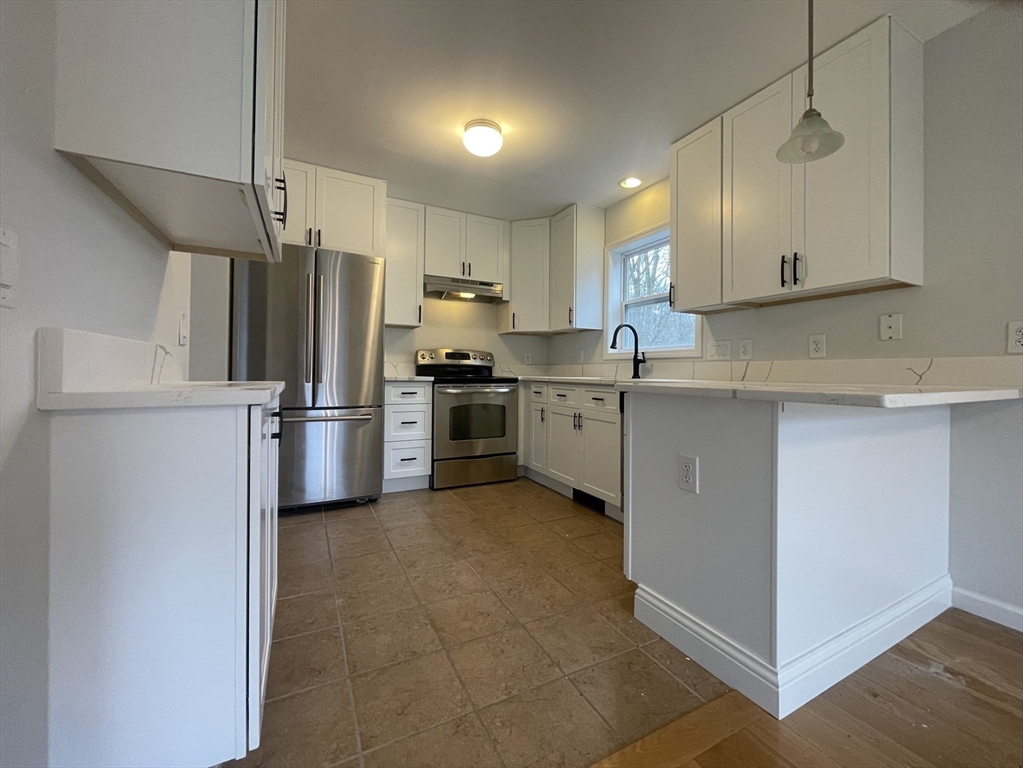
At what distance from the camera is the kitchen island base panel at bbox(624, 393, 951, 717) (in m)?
1.15

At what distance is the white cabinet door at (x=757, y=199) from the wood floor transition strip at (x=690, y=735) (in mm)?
1762

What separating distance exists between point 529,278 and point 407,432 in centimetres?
185

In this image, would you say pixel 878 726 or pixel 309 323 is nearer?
pixel 878 726

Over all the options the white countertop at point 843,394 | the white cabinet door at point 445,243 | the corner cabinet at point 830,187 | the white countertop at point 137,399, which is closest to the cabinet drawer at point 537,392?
the white cabinet door at point 445,243

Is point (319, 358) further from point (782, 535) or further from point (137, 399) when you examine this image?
point (782, 535)

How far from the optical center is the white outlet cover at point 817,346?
81.4 inches

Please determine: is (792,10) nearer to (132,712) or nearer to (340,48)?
(340,48)

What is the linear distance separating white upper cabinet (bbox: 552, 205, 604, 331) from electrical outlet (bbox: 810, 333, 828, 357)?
1812 millimetres

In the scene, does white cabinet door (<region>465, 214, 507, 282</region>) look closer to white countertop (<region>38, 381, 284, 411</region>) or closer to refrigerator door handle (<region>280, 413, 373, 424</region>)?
refrigerator door handle (<region>280, 413, 373, 424</region>)

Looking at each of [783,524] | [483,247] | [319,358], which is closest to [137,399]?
[783,524]

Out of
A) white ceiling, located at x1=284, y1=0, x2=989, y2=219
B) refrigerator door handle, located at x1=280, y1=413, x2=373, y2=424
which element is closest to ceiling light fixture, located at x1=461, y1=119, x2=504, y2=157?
white ceiling, located at x1=284, y1=0, x2=989, y2=219

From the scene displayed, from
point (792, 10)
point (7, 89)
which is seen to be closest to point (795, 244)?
point (792, 10)

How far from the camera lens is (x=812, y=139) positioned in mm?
1334

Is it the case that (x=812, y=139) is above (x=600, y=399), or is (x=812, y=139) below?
above
